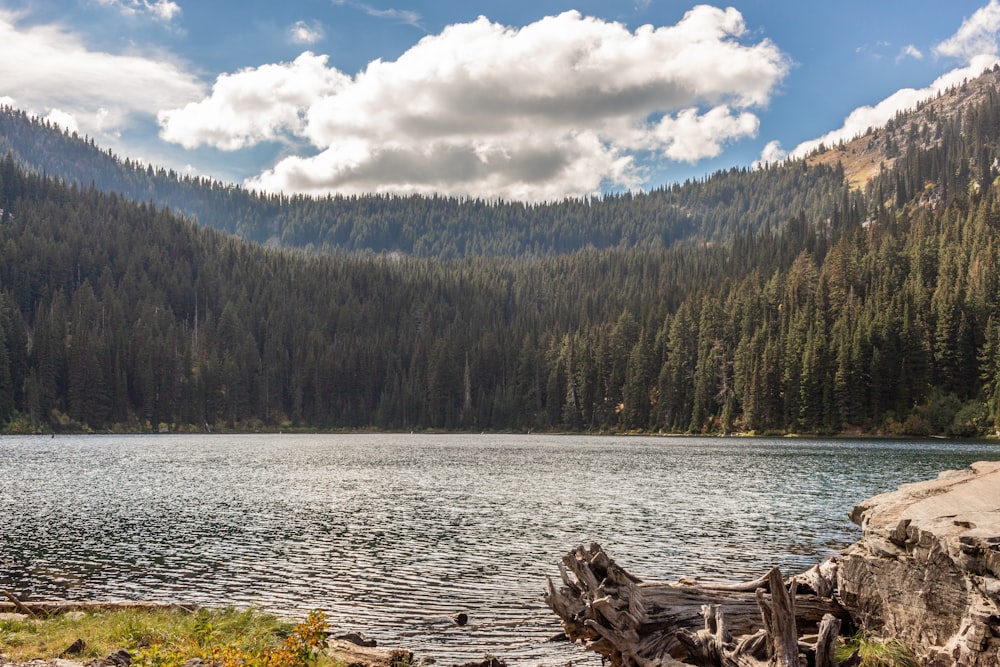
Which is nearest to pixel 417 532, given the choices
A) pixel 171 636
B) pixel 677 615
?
pixel 171 636

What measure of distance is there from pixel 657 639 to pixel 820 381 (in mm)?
147234

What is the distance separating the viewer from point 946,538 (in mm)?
13812

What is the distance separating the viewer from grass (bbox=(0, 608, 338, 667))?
1698cm

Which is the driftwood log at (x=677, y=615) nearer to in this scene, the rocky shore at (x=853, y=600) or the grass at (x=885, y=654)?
the rocky shore at (x=853, y=600)

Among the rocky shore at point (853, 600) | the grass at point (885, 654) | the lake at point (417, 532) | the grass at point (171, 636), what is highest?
the rocky shore at point (853, 600)

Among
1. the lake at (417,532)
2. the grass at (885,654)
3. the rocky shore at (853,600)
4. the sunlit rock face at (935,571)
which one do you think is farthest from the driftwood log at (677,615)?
the lake at (417,532)

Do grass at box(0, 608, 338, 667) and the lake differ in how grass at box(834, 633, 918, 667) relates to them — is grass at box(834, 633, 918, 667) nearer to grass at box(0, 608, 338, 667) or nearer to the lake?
the lake

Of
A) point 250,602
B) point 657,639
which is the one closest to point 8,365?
point 250,602

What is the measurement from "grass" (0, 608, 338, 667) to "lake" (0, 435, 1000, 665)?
338 centimetres

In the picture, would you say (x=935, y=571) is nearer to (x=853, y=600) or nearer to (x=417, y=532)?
(x=853, y=600)

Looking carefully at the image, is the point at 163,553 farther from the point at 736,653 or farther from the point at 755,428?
the point at 755,428

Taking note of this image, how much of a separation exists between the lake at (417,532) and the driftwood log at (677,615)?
16.5 ft

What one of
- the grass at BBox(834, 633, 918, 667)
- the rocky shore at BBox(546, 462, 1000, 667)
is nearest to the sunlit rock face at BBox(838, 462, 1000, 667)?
the rocky shore at BBox(546, 462, 1000, 667)

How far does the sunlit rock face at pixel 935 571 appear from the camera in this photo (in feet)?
41.0
